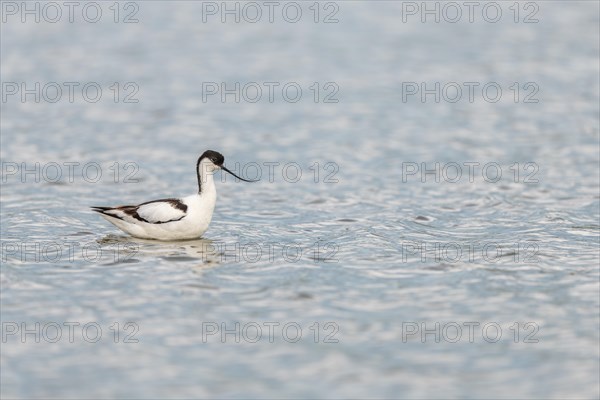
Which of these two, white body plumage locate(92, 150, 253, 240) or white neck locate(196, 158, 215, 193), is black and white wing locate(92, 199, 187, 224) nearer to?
white body plumage locate(92, 150, 253, 240)

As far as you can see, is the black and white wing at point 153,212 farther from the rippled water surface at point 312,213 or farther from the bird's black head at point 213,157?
the bird's black head at point 213,157

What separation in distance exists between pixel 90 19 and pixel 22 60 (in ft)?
17.7

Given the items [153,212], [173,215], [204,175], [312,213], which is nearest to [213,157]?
[204,175]

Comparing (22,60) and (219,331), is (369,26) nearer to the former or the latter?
(22,60)

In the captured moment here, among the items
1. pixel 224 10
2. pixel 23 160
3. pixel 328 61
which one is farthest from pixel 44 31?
pixel 23 160

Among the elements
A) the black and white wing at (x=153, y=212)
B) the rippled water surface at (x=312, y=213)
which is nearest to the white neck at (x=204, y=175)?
the black and white wing at (x=153, y=212)

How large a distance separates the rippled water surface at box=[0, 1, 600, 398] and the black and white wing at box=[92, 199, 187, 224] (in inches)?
18.3

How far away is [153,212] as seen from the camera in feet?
56.5

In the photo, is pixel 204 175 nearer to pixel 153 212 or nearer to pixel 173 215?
pixel 173 215

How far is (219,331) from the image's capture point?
43.9ft

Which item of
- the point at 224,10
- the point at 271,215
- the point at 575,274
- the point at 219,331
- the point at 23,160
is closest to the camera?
the point at 219,331

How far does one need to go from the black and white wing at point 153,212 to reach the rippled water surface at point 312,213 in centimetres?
46

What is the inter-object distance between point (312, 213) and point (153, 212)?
3346 millimetres

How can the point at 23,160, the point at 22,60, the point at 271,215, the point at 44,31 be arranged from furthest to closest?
the point at 44,31 → the point at 22,60 → the point at 23,160 → the point at 271,215
